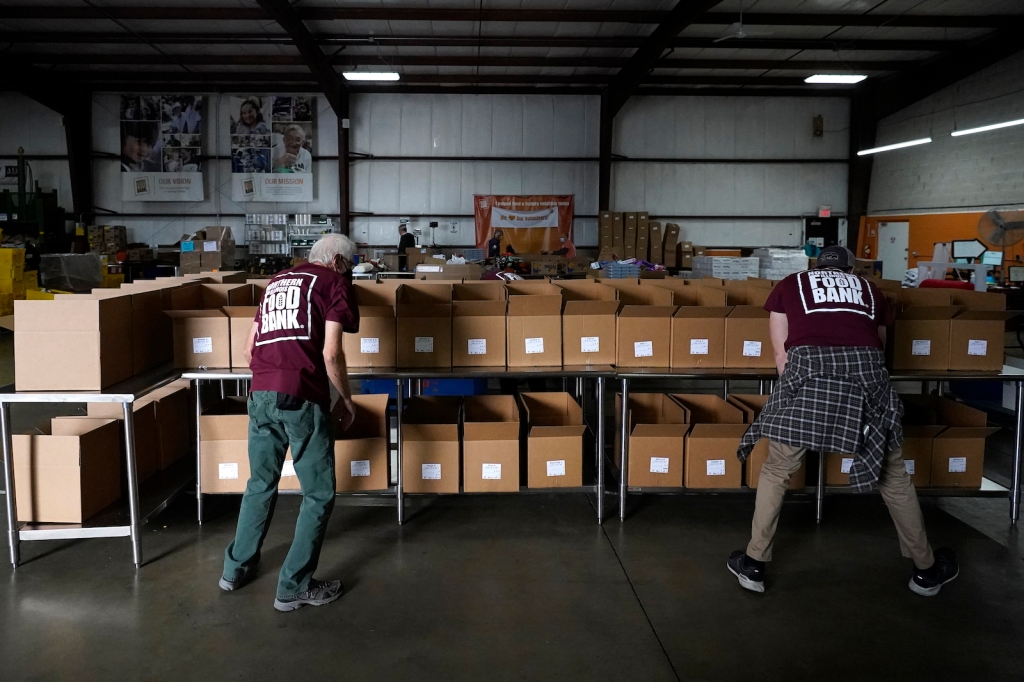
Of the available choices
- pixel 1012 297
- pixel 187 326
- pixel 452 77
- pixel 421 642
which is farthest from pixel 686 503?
pixel 452 77

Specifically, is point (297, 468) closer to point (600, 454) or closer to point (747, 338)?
point (600, 454)

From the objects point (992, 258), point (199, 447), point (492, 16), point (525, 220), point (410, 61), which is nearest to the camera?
point (199, 447)

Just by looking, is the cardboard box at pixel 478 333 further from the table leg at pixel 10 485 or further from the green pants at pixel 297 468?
the table leg at pixel 10 485

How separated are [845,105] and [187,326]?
45.5 ft

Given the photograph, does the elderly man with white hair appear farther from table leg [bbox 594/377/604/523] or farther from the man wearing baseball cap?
the man wearing baseball cap

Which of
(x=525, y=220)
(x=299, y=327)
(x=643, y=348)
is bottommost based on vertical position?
(x=643, y=348)

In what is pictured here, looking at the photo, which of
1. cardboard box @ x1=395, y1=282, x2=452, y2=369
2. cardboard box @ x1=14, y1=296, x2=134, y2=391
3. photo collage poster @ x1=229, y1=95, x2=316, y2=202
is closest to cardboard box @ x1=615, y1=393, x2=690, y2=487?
cardboard box @ x1=395, y1=282, x2=452, y2=369

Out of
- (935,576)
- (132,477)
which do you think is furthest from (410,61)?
(935,576)

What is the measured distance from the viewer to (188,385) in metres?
4.12

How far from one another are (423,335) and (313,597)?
4.27 ft

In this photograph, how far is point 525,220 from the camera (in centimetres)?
1362

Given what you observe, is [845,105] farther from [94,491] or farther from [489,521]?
[94,491]

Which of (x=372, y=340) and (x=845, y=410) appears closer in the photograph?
(x=845, y=410)

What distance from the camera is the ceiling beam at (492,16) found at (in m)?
9.61
